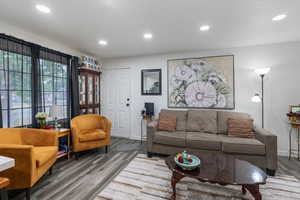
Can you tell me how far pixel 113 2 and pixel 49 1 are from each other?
77cm

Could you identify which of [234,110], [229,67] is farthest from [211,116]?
[229,67]

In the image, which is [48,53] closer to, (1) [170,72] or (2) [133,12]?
(2) [133,12]

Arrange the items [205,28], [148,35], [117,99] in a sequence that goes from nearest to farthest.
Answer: [205,28] → [148,35] → [117,99]

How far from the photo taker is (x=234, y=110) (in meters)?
3.19

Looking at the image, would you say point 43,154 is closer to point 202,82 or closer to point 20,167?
point 20,167

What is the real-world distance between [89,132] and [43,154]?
46.2 inches

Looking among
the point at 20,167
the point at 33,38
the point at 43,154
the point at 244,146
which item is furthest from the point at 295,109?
the point at 33,38

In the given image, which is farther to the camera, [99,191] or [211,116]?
[211,116]

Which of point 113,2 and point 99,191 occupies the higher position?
point 113,2

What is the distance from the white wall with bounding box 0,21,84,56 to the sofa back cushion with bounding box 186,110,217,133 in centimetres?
333

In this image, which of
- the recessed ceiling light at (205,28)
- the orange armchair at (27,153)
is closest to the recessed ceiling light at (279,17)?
the recessed ceiling light at (205,28)

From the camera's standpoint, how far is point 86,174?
86.0 inches

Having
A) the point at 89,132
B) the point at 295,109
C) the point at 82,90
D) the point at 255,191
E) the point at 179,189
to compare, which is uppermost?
the point at 82,90

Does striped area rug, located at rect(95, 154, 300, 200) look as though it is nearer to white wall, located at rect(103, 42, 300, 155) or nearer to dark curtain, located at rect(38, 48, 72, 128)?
white wall, located at rect(103, 42, 300, 155)
